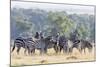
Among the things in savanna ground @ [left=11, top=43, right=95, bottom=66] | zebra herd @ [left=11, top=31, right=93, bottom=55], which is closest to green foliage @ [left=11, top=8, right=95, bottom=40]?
zebra herd @ [left=11, top=31, right=93, bottom=55]

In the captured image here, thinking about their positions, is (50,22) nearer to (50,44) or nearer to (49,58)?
(50,44)

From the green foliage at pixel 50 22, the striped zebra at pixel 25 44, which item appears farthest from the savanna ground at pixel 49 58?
the green foliage at pixel 50 22

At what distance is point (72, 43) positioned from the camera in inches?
109

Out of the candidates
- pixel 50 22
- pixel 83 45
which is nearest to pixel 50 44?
pixel 50 22

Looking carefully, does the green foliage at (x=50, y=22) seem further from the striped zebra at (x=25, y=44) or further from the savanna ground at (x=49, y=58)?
the savanna ground at (x=49, y=58)

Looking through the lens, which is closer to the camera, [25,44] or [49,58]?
[25,44]

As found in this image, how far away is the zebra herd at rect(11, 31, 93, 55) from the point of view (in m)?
2.52

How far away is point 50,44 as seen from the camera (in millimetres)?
2650

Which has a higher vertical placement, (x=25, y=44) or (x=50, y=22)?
(x=50, y=22)

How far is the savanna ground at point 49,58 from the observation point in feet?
8.13

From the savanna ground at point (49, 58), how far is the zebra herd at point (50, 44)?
5 cm

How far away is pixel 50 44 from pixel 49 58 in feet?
0.57
